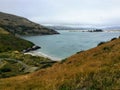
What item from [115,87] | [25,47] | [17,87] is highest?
[115,87]

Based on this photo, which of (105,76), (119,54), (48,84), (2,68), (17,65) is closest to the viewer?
(105,76)

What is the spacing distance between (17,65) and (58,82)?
52905mm

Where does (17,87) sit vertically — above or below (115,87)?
below

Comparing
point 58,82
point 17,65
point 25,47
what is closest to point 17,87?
point 58,82

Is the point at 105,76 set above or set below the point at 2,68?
above

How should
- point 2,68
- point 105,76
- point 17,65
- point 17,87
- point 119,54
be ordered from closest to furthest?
point 105,76, point 17,87, point 119,54, point 2,68, point 17,65

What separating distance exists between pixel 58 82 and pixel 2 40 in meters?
147

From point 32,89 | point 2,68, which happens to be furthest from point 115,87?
point 2,68

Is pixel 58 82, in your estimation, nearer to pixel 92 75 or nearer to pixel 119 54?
pixel 92 75

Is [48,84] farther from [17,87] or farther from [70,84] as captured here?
[17,87]

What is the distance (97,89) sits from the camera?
13.1 meters

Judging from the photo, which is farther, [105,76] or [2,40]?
[2,40]

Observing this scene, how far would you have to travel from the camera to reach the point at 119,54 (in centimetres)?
2031

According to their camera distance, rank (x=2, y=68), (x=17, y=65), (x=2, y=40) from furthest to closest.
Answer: (x=2, y=40) → (x=17, y=65) → (x=2, y=68)
